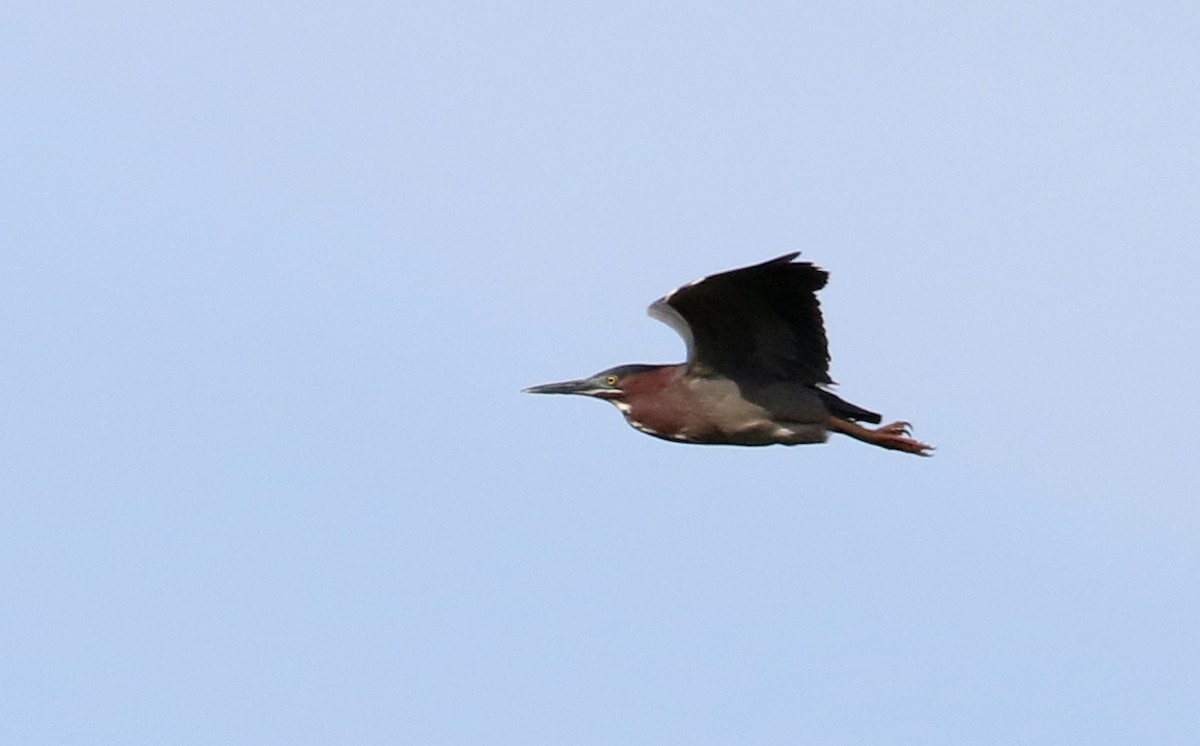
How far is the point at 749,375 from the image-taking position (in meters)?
18.9

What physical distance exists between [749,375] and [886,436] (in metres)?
1.12

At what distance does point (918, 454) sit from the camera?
19.3 meters

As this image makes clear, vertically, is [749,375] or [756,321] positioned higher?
[756,321]

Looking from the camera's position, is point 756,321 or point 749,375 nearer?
point 756,321

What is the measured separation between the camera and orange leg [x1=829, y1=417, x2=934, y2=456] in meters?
19.2

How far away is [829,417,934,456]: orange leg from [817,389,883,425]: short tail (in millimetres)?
53

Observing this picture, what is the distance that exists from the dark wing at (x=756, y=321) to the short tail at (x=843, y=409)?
0.17 meters

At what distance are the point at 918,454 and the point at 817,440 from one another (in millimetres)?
729

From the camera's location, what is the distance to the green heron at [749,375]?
18.2 meters

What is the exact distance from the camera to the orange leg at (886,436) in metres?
19.2

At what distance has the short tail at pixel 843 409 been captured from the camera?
1902cm

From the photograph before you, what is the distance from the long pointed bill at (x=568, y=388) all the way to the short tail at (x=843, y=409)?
1.97m

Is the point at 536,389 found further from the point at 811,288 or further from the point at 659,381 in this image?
the point at 811,288

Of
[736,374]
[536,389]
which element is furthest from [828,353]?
[536,389]
